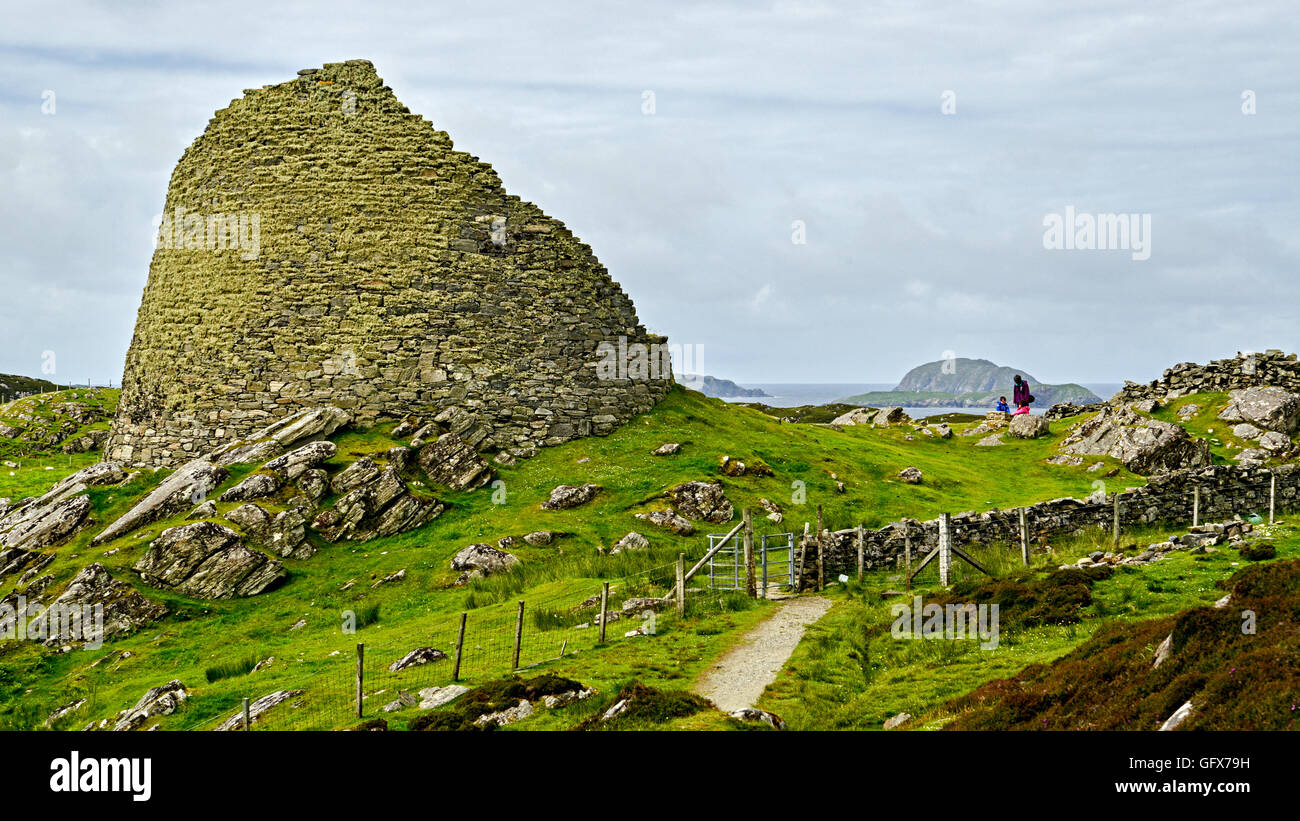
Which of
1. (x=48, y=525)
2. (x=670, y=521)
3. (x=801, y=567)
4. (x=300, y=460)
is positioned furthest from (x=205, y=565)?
(x=801, y=567)

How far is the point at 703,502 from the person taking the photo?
30.4 metres

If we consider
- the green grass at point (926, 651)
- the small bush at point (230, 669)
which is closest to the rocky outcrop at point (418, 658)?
the small bush at point (230, 669)

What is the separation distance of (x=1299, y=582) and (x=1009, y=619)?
619 cm

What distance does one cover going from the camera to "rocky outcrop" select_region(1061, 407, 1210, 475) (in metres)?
40.2

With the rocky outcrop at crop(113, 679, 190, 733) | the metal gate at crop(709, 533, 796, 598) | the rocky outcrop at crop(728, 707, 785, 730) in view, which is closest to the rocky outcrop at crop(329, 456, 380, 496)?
the metal gate at crop(709, 533, 796, 598)

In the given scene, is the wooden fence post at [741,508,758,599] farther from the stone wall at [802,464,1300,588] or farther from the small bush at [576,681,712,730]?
the small bush at [576,681,712,730]

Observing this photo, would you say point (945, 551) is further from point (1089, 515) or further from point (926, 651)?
point (1089, 515)

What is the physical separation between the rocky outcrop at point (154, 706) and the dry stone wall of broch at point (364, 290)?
51.9 ft

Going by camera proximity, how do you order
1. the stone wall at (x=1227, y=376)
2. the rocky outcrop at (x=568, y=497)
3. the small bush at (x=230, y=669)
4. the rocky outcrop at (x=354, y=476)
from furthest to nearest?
the stone wall at (x=1227, y=376)
the rocky outcrop at (x=568, y=497)
the rocky outcrop at (x=354, y=476)
the small bush at (x=230, y=669)

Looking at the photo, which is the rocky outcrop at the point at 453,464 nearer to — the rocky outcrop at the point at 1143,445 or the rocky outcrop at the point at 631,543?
the rocky outcrop at the point at 631,543

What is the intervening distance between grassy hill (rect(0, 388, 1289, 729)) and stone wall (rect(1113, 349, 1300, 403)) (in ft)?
41.4

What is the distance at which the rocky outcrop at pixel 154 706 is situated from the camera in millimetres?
18672
